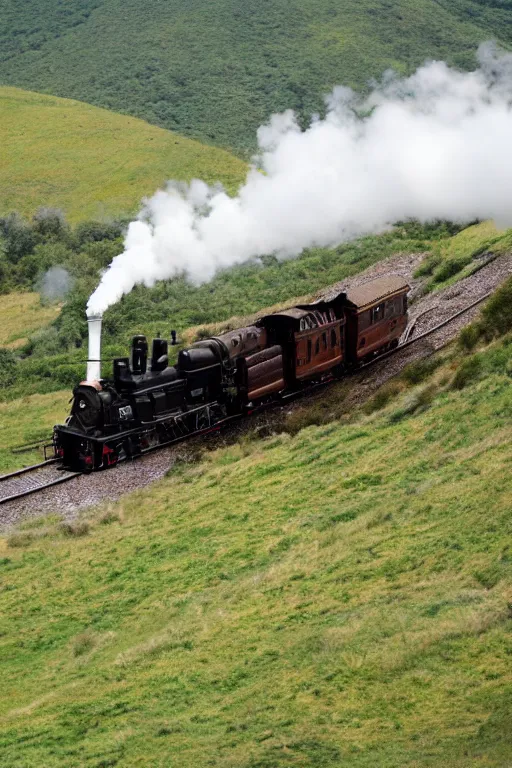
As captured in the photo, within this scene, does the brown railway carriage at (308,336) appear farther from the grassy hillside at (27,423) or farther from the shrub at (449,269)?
the shrub at (449,269)

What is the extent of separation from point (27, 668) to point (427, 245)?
3643 cm

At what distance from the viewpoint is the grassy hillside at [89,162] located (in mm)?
75750

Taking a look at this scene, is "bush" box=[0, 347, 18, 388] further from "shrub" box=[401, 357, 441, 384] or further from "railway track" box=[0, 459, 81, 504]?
"shrub" box=[401, 357, 441, 384]

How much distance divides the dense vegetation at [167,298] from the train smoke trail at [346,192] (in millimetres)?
1534

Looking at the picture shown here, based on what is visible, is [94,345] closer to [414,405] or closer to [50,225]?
[414,405]

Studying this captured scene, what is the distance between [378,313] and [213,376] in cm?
754

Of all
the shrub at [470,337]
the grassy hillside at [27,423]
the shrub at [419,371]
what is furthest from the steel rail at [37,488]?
the shrub at [470,337]

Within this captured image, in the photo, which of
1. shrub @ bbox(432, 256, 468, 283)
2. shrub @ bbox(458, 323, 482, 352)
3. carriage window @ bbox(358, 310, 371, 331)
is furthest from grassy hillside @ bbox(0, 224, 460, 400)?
shrub @ bbox(458, 323, 482, 352)

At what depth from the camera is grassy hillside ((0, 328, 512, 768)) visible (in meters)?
12.1

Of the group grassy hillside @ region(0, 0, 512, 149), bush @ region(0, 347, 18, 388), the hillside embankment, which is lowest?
bush @ region(0, 347, 18, 388)

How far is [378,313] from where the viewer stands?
32.7 metres

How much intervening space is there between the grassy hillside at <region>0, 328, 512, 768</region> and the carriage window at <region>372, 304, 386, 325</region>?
25.9ft

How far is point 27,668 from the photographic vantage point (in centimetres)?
1677

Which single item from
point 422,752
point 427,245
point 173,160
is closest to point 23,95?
point 173,160
